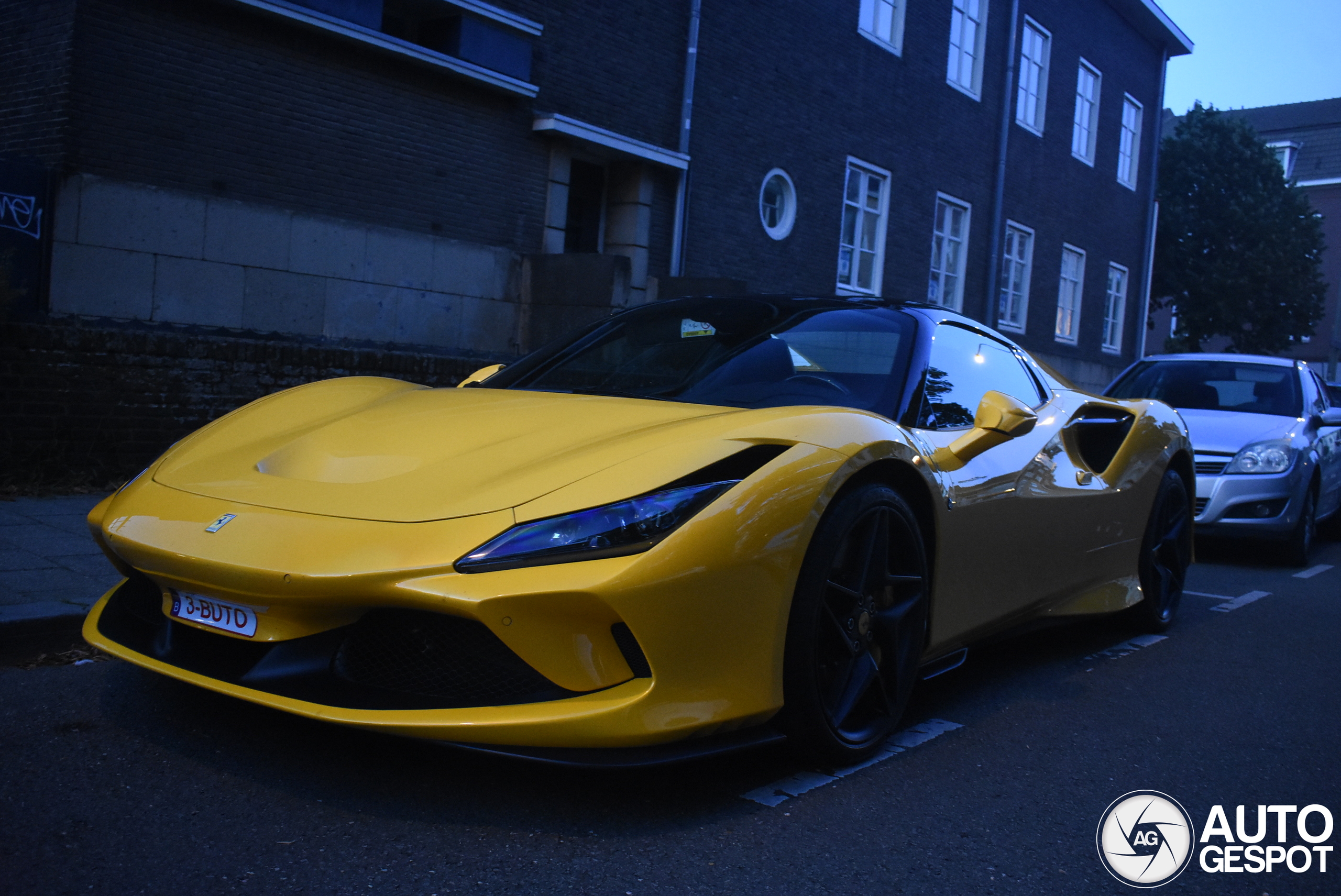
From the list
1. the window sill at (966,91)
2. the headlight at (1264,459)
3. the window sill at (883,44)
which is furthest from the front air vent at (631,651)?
the window sill at (966,91)

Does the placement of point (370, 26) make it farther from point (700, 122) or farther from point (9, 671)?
point (9, 671)

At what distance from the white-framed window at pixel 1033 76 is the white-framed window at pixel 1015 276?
179 cm

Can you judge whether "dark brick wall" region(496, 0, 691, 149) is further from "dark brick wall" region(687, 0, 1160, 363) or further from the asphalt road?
the asphalt road

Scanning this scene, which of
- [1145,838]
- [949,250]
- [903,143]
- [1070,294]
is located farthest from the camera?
[1070,294]

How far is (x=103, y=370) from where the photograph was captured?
6965 millimetres

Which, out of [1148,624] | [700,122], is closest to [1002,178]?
[700,122]

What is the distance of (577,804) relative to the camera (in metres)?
2.53

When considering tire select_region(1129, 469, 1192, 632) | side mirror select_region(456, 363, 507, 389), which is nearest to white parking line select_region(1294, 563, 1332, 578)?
tire select_region(1129, 469, 1192, 632)

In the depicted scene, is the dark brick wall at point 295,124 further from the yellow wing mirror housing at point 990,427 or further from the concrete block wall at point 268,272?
the yellow wing mirror housing at point 990,427

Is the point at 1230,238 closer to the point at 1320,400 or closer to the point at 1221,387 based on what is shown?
the point at 1320,400

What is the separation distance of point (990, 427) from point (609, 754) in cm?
168

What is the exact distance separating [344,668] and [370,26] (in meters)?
7.79

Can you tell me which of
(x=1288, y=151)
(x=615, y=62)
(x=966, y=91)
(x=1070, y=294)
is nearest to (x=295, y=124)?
(x=615, y=62)

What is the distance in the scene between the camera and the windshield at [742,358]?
3350 mm
